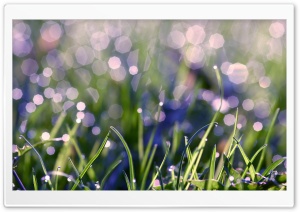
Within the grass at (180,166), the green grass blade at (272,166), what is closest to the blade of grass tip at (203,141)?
the grass at (180,166)

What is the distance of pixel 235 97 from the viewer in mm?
767

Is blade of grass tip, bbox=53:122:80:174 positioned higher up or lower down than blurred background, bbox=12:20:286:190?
lower down

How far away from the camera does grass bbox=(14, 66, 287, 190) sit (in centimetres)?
75

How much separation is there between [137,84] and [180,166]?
0.56 ft

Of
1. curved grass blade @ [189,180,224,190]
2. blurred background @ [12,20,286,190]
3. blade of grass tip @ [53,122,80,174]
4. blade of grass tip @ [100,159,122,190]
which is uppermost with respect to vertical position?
blurred background @ [12,20,286,190]

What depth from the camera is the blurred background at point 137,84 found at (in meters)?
0.76

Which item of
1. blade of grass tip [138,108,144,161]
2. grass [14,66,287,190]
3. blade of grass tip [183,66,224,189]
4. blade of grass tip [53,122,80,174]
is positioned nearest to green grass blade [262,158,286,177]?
grass [14,66,287,190]

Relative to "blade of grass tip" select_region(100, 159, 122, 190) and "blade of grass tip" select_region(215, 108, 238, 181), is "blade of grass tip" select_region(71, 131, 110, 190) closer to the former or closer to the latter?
"blade of grass tip" select_region(100, 159, 122, 190)
